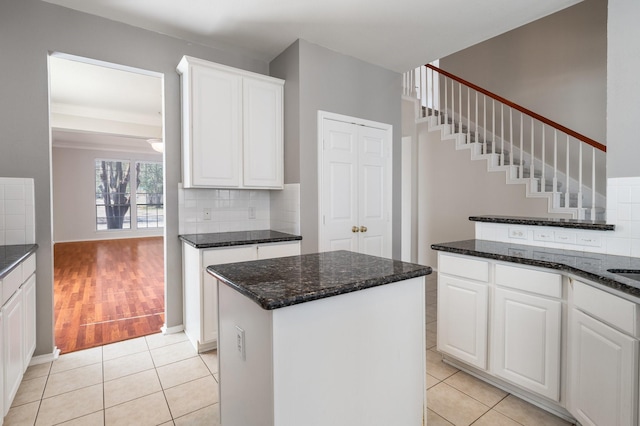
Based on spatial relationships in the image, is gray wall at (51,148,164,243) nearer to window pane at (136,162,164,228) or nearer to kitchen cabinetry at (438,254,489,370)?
window pane at (136,162,164,228)

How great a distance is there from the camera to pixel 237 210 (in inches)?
139

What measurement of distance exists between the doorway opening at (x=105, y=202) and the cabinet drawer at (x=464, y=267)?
274cm

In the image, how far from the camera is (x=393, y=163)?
4.04 metres

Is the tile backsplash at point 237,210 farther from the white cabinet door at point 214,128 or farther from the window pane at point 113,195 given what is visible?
the window pane at point 113,195

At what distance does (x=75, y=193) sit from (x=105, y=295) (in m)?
5.88

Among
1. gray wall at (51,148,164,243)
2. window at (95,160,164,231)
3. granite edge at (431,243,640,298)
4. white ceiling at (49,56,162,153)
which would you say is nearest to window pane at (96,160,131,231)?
window at (95,160,164,231)

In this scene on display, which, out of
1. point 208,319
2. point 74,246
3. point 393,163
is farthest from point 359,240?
point 74,246

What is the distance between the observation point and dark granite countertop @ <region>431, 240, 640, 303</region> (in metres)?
1.48

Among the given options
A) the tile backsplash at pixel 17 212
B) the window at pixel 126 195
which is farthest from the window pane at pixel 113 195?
the tile backsplash at pixel 17 212

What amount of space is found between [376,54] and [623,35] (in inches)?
82.2

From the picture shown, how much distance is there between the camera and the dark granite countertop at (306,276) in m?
1.23

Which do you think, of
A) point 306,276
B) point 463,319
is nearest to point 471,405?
point 463,319

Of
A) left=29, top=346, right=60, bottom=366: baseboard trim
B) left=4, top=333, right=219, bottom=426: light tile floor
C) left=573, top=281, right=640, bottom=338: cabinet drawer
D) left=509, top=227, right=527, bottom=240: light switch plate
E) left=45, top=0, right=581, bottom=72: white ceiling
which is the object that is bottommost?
left=4, top=333, right=219, bottom=426: light tile floor

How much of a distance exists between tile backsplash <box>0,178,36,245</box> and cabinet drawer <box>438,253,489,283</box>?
3151mm
